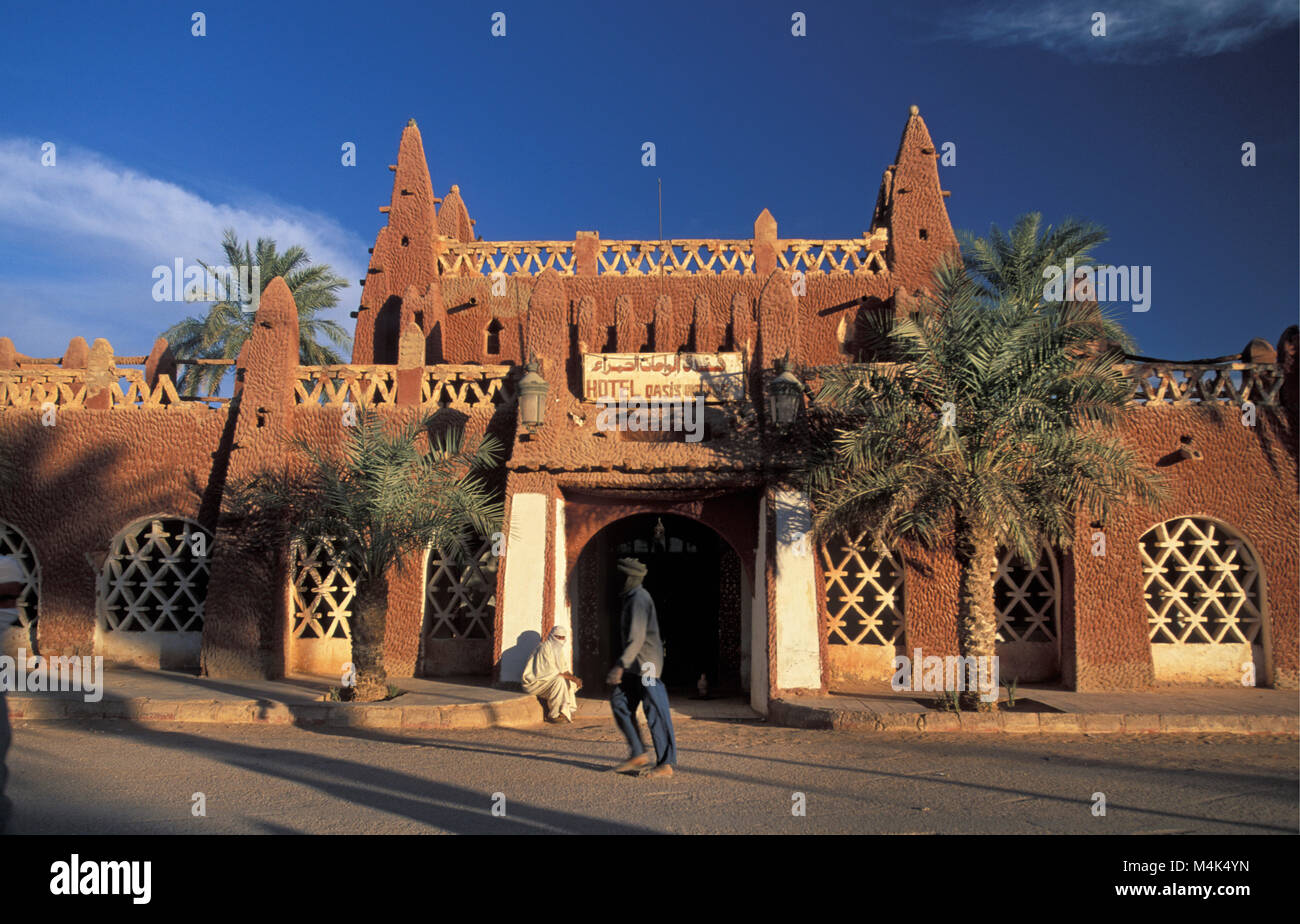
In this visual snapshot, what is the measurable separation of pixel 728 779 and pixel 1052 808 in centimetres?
229

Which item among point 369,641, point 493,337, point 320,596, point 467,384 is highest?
point 493,337

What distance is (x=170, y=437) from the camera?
1340 centimetres

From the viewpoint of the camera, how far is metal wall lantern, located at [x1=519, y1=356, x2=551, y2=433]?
37.0 feet

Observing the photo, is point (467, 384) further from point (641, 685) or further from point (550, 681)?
point (641, 685)

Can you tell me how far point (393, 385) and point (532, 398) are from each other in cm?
331

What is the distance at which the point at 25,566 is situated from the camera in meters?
13.8

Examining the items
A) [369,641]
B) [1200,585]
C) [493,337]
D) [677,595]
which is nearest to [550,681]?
[369,641]

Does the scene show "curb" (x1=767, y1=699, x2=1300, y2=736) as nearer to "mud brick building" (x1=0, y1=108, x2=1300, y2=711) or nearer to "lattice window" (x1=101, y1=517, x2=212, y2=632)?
"mud brick building" (x1=0, y1=108, x2=1300, y2=711)

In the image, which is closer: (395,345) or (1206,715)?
(1206,715)

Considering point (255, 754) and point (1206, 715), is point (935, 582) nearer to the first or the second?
point (1206, 715)

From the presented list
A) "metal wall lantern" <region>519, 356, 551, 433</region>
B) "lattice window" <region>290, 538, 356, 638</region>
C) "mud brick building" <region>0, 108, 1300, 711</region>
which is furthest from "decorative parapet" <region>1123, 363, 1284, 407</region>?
"lattice window" <region>290, 538, 356, 638</region>

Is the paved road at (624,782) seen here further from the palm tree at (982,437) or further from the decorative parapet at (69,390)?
the decorative parapet at (69,390)

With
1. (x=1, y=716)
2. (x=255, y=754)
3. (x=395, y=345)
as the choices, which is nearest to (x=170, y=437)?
(x=395, y=345)

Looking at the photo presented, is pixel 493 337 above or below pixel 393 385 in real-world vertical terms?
above
